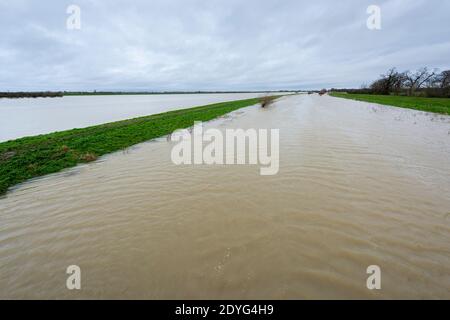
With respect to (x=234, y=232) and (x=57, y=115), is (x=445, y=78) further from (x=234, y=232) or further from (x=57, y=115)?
(x=57, y=115)

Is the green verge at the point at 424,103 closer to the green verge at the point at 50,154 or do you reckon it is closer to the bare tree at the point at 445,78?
the bare tree at the point at 445,78

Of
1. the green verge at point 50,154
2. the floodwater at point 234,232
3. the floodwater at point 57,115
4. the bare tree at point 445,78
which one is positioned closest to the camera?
the floodwater at point 234,232

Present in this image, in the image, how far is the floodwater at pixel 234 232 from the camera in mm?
2877

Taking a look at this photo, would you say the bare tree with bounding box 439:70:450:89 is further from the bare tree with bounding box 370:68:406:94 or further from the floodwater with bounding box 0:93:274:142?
the floodwater with bounding box 0:93:274:142

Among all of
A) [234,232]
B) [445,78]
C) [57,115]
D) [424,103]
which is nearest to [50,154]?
[234,232]

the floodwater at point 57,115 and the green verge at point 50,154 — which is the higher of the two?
the floodwater at point 57,115

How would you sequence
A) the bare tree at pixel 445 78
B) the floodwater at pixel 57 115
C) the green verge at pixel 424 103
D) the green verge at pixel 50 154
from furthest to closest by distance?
1. the bare tree at pixel 445 78
2. the green verge at pixel 424 103
3. the floodwater at pixel 57 115
4. the green verge at pixel 50 154

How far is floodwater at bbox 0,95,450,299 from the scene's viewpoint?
2.88 m

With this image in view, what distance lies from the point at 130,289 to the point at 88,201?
11.2 ft

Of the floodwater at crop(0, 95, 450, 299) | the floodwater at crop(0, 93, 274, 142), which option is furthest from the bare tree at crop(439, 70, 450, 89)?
the floodwater at crop(0, 95, 450, 299)

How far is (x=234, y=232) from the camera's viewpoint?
12.9 ft

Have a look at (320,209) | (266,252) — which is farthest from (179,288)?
(320,209)

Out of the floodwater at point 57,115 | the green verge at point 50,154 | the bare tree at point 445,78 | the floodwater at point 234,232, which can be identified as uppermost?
the bare tree at point 445,78

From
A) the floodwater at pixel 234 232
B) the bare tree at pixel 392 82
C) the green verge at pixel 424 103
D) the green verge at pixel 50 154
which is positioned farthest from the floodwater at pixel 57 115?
the bare tree at pixel 392 82
